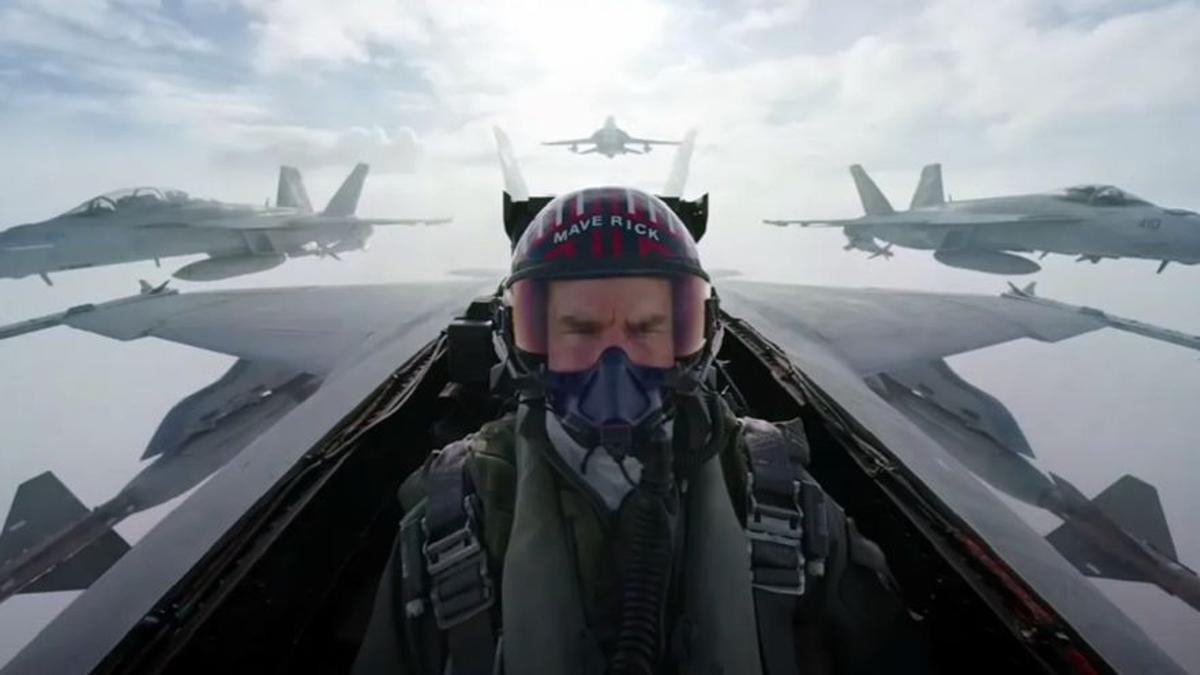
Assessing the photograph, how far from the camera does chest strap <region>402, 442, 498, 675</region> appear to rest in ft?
4.33

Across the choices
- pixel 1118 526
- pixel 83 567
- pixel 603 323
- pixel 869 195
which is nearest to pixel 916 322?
pixel 1118 526

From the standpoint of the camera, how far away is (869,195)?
24734 millimetres

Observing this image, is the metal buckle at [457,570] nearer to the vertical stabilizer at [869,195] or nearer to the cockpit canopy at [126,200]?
the cockpit canopy at [126,200]

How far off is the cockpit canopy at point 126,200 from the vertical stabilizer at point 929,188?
27.3 m

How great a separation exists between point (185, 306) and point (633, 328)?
22.7 ft

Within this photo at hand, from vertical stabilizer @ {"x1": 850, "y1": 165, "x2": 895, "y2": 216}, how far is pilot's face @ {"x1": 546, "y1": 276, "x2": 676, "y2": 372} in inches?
987

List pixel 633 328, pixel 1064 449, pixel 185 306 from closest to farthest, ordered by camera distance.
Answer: pixel 633 328
pixel 1064 449
pixel 185 306

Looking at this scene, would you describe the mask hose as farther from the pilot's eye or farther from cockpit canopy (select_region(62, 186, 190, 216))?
cockpit canopy (select_region(62, 186, 190, 216))

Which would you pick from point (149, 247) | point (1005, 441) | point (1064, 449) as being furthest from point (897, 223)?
point (149, 247)

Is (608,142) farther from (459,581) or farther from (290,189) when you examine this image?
(459,581)

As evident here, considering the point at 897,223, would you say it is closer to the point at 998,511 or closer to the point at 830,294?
the point at 830,294

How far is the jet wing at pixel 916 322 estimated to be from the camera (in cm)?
506

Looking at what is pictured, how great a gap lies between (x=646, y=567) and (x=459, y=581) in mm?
411

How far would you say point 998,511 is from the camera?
219 cm
